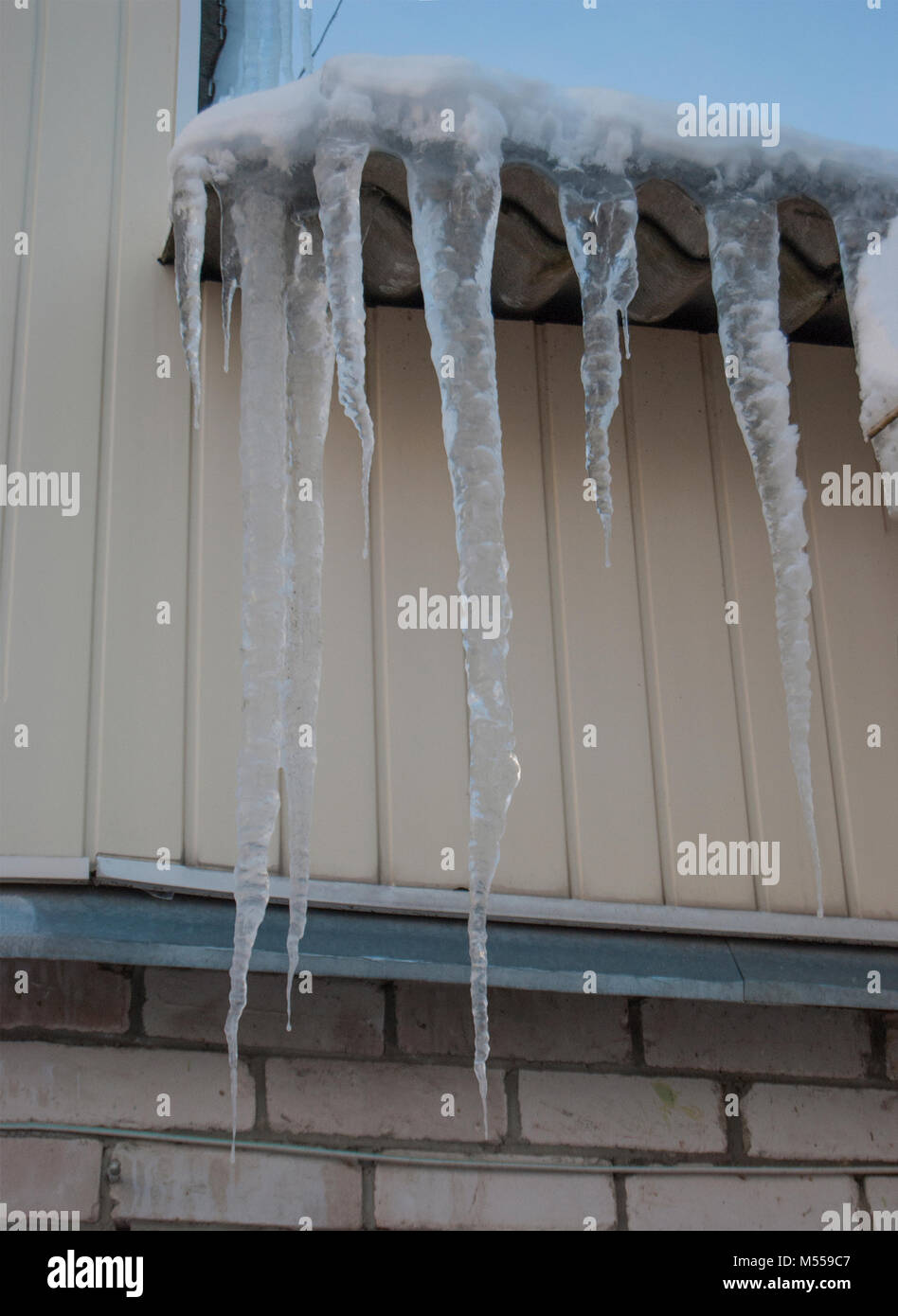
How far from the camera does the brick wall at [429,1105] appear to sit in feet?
7.37

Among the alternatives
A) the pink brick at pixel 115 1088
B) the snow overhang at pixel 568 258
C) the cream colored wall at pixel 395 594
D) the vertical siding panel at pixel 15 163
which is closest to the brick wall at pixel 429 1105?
the pink brick at pixel 115 1088

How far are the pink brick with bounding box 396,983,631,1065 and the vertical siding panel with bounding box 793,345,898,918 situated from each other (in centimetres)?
53

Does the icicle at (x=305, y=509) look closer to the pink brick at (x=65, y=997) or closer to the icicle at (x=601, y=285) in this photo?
the pink brick at (x=65, y=997)

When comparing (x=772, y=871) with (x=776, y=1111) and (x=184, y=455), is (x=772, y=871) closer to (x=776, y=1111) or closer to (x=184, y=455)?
(x=776, y=1111)

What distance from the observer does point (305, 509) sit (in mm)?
2322

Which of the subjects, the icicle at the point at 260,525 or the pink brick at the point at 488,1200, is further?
the pink brick at the point at 488,1200

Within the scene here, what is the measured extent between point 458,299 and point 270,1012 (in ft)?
3.97

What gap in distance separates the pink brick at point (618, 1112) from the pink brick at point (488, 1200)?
0.07 metres

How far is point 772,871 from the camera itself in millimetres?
2629

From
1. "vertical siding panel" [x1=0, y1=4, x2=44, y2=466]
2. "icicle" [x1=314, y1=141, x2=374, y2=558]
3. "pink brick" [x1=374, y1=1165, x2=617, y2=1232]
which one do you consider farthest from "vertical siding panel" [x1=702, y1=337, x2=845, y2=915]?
"vertical siding panel" [x1=0, y1=4, x2=44, y2=466]

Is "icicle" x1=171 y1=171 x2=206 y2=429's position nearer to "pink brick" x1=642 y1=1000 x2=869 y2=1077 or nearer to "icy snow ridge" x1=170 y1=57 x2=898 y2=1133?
"icy snow ridge" x1=170 y1=57 x2=898 y2=1133

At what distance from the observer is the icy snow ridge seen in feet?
7.03
